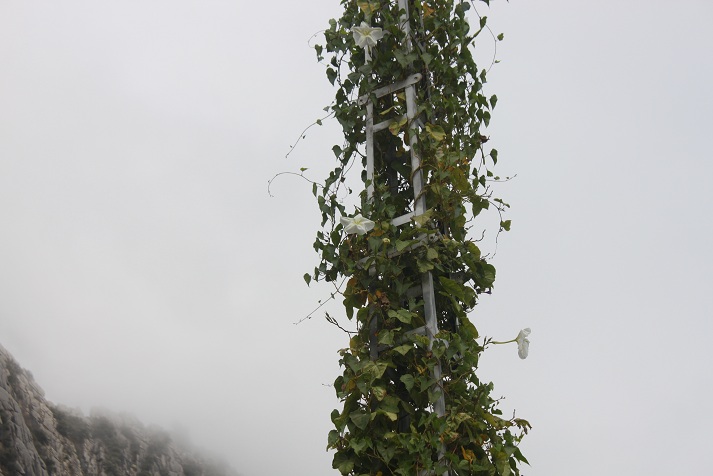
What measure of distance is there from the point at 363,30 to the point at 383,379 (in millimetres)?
1113

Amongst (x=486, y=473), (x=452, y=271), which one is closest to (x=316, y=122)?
(x=452, y=271)

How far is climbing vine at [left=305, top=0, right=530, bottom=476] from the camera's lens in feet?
6.46

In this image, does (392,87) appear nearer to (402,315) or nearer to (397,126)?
(397,126)

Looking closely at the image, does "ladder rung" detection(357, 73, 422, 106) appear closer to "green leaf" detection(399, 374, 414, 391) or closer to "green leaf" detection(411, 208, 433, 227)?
"green leaf" detection(411, 208, 433, 227)

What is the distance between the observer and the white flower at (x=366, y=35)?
2318mm

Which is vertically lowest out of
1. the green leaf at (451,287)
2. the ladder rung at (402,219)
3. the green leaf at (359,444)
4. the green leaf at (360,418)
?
the green leaf at (359,444)

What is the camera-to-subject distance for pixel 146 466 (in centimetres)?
1573

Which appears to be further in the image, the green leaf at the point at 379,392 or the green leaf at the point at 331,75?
the green leaf at the point at 331,75

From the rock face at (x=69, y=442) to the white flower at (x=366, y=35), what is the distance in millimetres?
12138

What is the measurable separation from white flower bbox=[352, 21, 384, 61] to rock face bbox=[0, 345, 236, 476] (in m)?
12.1

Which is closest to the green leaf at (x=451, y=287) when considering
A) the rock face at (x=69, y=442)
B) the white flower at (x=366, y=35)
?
the white flower at (x=366, y=35)

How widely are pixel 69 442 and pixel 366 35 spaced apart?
47.5 feet

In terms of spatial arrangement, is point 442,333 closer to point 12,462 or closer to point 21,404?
point 12,462

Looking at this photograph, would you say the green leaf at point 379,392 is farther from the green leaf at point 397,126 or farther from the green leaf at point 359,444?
the green leaf at point 397,126
